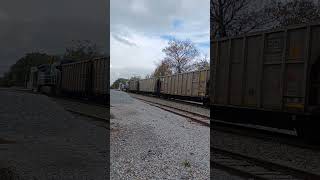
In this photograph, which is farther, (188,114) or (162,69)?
(188,114)

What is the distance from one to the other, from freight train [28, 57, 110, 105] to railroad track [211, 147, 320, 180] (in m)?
3.25

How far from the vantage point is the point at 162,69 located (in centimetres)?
435

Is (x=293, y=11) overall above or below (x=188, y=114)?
above

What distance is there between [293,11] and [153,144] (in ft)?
33.8

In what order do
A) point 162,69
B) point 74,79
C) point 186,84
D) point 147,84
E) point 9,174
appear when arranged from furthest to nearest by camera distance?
point 186,84 < point 147,84 < point 162,69 < point 74,79 < point 9,174

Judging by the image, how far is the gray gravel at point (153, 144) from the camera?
3.97 meters

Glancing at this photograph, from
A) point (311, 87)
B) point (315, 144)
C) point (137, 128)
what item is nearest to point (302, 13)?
point (311, 87)

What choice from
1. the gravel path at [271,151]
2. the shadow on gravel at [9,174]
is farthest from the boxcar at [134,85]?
the gravel path at [271,151]

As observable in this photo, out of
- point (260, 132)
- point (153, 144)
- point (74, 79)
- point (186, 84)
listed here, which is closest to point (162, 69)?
point (153, 144)

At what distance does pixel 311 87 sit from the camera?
32.9 ft

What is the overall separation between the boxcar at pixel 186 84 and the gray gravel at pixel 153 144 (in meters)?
0.49

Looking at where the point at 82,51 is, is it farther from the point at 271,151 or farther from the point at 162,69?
the point at 271,151

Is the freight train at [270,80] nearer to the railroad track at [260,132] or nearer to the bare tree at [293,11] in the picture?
the railroad track at [260,132]

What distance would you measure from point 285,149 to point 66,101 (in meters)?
6.41
